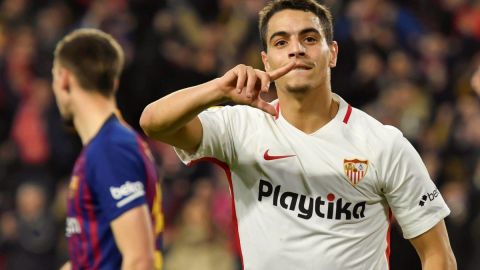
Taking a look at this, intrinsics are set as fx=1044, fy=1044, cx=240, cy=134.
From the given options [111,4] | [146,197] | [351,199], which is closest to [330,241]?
[351,199]

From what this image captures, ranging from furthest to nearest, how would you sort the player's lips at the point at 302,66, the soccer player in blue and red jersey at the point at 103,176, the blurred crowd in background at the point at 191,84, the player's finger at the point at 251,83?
the blurred crowd in background at the point at 191,84
the player's lips at the point at 302,66
the soccer player in blue and red jersey at the point at 103,176
the player's finger at the point at 251,83

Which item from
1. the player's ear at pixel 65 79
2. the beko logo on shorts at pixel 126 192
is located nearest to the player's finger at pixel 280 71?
the beko logo on shorts at pixel 126 192

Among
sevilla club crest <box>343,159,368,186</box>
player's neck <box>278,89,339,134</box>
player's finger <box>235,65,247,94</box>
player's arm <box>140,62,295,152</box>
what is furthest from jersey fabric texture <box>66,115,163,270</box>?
sevilla club crest <box>343,159,368,186</box>

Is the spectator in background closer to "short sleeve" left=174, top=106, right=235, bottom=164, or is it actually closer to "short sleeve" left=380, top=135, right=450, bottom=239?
"short sleeve" left=174, top=106, right=235, bottom=164

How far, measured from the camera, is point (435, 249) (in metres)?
4.61

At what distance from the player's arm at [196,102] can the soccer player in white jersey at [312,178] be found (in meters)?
0.06

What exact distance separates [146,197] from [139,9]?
8.63m

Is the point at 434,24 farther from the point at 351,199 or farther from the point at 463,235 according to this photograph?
the point at 351,199

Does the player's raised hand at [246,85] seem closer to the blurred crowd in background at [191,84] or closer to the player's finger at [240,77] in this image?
the player's finger at [240,77]

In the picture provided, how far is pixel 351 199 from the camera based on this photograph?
15.0 feet

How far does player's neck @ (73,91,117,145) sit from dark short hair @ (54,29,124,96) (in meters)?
0.04

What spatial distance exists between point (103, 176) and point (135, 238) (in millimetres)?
294

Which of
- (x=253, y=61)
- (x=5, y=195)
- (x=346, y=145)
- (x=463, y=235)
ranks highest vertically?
(x=346, y=145)

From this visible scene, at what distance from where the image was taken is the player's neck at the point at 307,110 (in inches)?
185
